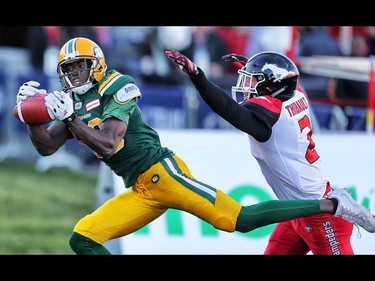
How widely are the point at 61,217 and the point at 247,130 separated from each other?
14.8 ft

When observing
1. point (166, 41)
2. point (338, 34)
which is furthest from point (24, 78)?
point (338, 34)

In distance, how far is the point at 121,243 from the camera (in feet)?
25.0

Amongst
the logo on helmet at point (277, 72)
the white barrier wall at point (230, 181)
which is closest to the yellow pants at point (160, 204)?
the logo on helmet at point (277, 72)

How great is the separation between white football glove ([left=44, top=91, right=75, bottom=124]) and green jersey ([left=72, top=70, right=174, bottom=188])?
27cm

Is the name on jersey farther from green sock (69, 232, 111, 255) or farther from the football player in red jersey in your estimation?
green sock (69, 232, 111, 255)

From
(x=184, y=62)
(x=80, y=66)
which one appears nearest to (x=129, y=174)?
(x=80, y=66)

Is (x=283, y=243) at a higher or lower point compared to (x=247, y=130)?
lower

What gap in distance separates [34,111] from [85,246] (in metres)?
0.95

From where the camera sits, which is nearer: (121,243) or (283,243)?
(283,243)

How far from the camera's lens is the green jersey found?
615 centimetres

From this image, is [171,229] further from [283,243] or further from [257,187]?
[283,243]

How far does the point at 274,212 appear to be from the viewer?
20.0 ft

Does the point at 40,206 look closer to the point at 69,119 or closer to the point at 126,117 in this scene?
the point at 126,117

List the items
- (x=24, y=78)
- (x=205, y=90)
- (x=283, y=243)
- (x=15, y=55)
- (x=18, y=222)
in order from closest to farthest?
(x=205, y=90), (x=283, y=243), (x=18, y=222), (x=24, y=78), (x=15, y=55)
